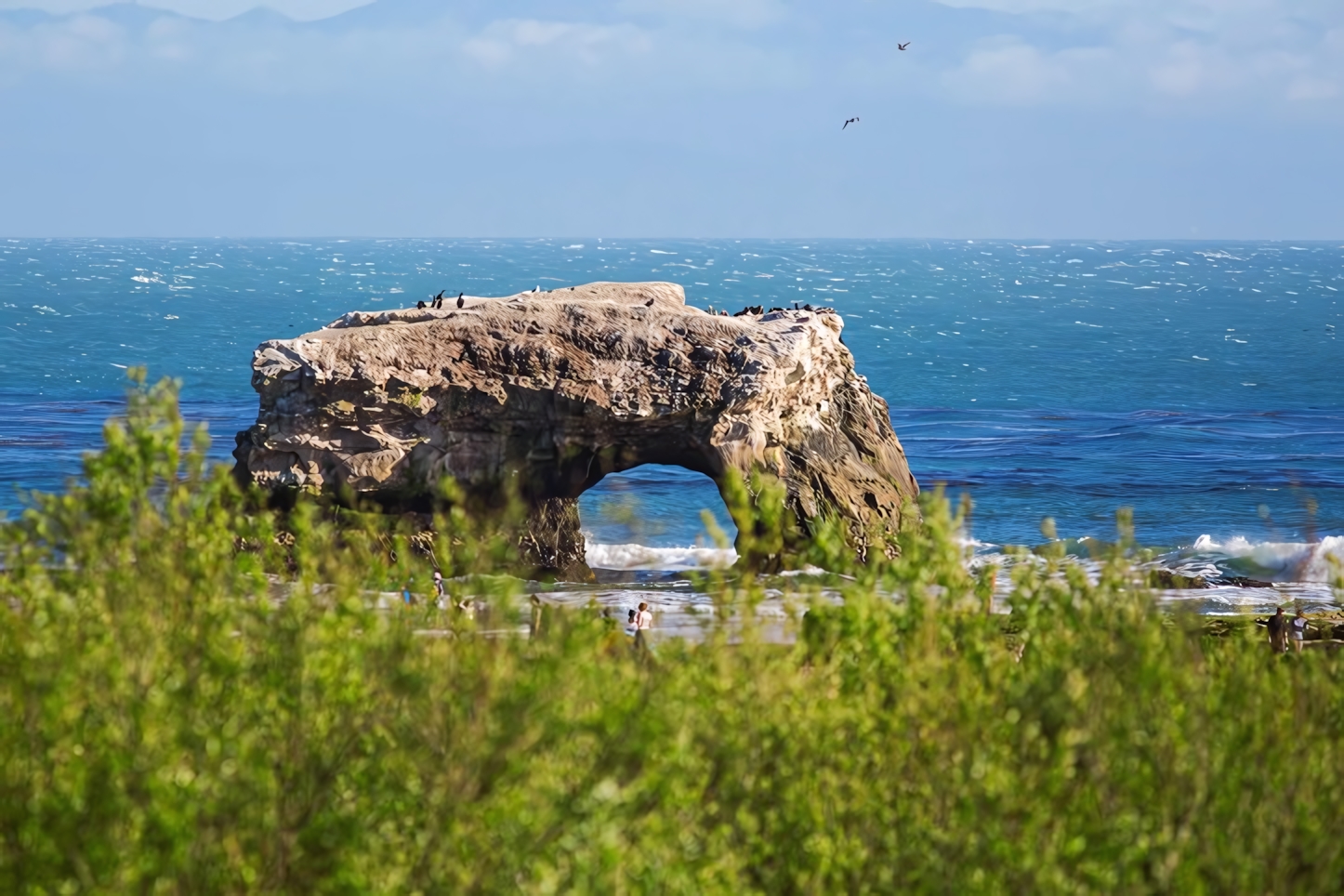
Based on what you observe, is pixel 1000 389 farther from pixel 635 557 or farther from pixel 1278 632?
pixel 1278 632

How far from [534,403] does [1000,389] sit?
55598mm

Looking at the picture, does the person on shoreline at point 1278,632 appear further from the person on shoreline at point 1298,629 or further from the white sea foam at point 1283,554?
the white sea foam at point 1283,554

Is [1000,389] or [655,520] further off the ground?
[1000,389]

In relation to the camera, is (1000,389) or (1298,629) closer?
(1298,629)

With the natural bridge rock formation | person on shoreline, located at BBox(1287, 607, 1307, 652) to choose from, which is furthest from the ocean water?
person on shoreline, located at BBox(1287, 607, 1307, 652)

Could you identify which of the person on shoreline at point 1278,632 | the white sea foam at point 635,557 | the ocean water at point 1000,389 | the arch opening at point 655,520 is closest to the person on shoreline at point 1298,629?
the person on shoreline at point 1278,632

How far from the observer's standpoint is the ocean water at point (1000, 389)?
166ft

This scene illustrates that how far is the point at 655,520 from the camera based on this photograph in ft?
160

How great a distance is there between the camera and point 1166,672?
11727 millimetres

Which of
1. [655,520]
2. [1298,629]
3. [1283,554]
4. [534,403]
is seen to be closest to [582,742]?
[1298,629]

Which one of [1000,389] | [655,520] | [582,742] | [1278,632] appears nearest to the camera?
[582,742]

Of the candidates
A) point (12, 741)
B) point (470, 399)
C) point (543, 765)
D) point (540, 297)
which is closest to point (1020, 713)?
point (543, 765)

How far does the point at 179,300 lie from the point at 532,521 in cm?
10637

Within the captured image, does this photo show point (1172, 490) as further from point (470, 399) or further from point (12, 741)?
point (12, 741)
